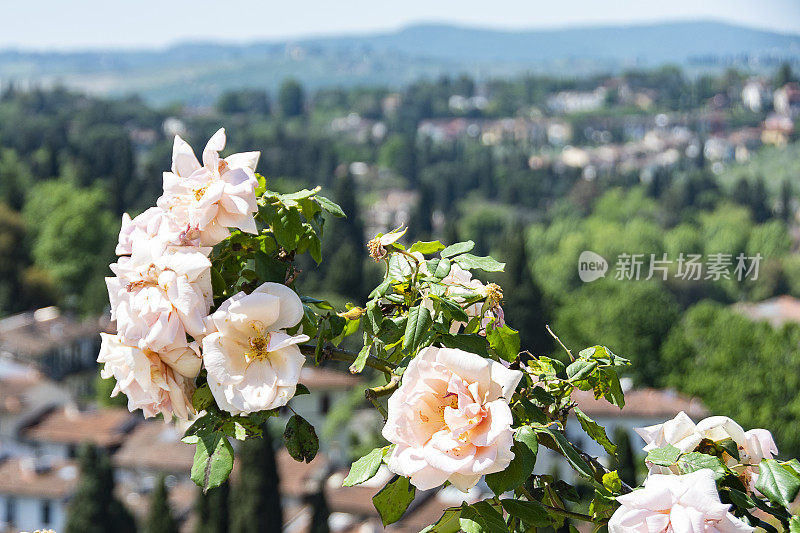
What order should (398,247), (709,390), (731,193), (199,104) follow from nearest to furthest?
(398,247), (709,390), (731,193), (199,104)

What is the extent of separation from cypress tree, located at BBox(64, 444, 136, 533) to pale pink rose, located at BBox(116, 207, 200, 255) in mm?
16513

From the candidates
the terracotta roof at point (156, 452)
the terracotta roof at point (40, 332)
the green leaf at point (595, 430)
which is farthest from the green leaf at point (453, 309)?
the terracotta roof at point (40, 332)

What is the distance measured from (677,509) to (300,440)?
0.50 m

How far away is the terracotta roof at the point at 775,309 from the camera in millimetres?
35531

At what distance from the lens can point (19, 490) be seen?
73.8 feet

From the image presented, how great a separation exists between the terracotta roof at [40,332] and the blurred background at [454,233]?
105mm

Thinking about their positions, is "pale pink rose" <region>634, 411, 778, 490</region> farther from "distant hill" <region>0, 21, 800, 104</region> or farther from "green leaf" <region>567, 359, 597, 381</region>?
"distant hill" <region>0, 21, 800, 104</region>

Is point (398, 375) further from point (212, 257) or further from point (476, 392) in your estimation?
point (212, 257)

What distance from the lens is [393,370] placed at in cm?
133

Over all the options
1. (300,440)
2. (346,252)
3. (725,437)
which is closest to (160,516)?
(300,440)

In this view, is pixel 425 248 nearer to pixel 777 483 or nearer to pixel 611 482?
pixel 611 482

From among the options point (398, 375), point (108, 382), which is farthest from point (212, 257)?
point (108, 382)

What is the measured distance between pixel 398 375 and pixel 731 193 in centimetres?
5672

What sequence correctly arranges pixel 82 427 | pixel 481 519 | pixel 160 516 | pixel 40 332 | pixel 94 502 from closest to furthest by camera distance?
pixel 481 519 → pixel 160 516 → pixel 94 502 → pixel 82 427 → pixel 40 332
